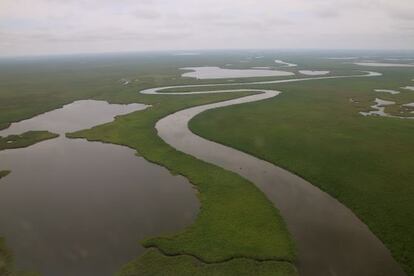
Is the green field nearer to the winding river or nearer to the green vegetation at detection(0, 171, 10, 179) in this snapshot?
the winding river

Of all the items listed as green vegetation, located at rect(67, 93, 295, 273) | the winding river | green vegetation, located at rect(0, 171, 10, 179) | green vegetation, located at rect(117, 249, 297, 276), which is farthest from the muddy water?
the winding river

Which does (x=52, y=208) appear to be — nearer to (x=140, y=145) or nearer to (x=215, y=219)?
(x=215, y=219)

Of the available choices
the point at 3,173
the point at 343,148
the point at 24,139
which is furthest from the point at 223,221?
the point at 24,139

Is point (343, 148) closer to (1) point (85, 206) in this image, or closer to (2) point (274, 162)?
(2) point (274, 162)

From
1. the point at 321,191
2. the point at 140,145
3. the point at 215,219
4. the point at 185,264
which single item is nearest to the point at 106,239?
the point at 185,264

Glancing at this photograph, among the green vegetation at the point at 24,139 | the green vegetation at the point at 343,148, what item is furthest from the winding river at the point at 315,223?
the green vegetation at the point at 24,139

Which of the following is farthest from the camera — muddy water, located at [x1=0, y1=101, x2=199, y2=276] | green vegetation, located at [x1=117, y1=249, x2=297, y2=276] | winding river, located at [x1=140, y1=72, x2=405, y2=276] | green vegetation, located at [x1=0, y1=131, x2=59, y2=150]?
green vegetation, located at [x1=0, y1=131, x2=59, y2=150]

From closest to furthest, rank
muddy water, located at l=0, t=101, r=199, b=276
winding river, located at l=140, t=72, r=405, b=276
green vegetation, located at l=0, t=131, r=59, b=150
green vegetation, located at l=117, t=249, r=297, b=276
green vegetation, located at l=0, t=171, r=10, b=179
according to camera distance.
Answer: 1. green vegetation, located at l=117, t=249, r=297, b=276
2. winding river, located at l=140, t=72, r=405, b=276
3. muddy water, located at l=0, t=101, r=199, b=276
4. green vegetation, located at l=0, t=171, r=10, b=179
5. green vegetation, located at l=0, t=131, r=59, b=150
